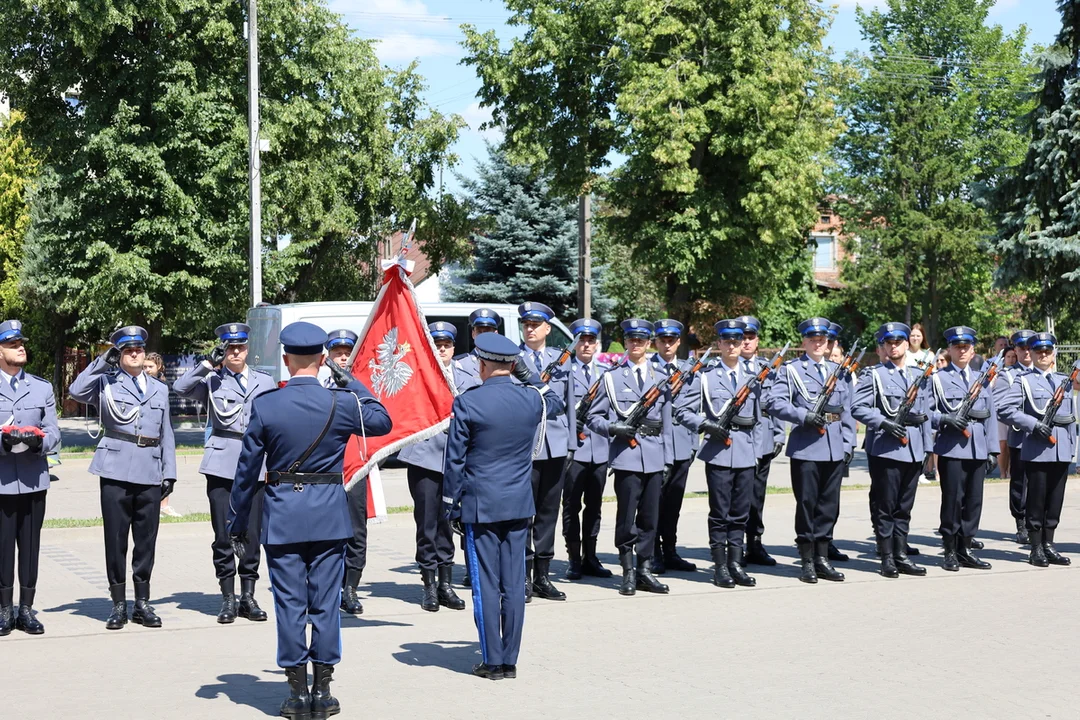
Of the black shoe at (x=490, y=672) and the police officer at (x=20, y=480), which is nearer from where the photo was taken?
the black shoe at (x=490, y=672)

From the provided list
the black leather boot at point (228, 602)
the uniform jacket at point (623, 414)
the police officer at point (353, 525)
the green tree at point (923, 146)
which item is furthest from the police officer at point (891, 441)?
the green tree at point (923, 146)

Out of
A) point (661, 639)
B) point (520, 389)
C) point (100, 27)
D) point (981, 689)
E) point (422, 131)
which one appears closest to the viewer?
point (981, 689)

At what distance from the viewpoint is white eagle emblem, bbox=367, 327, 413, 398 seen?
942 centimetres

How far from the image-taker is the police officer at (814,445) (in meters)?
10.4

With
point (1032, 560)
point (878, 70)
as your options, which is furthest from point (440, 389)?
point (878, 70)

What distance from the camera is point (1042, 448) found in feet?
37.0

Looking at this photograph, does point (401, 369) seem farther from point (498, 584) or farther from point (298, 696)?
point (298, 696)

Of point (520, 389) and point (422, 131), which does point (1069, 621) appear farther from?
point (422, 131)

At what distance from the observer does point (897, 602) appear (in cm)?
960

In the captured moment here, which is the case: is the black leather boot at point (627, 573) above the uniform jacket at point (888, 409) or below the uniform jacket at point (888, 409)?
below

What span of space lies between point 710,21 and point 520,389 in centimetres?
2384

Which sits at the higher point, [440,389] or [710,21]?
[710,21]

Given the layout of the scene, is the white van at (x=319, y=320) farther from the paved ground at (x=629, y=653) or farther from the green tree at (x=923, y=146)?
the green tree at (x=923, y=146)

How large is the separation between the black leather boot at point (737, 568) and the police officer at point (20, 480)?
5.27 metres
